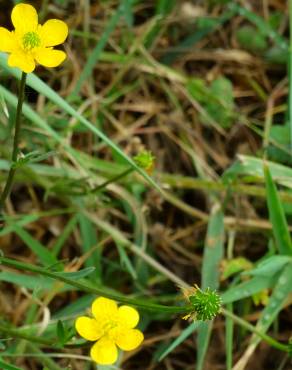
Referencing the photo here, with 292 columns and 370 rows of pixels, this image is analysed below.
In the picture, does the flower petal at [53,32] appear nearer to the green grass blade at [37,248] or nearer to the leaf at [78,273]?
the leaf at [78,273]

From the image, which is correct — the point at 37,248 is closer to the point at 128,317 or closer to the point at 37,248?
the point at 37,248

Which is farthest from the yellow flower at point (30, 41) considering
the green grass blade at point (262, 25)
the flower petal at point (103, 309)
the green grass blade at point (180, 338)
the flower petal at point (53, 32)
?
the green grass blade at point (262, 25)

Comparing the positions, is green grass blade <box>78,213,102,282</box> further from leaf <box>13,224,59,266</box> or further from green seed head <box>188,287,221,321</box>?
green seed head <box>188,287,221,321</box>

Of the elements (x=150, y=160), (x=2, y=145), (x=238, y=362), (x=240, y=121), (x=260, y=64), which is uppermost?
(x=260, y=64)

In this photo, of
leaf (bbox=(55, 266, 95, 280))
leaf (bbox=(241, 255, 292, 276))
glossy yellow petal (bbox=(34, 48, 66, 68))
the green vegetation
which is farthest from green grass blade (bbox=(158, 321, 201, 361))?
glossy yellow petal (bbox=(34, 48, 66, 68))

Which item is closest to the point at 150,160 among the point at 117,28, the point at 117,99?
the point at 117,99

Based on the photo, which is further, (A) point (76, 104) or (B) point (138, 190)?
(A) point (76, 104)

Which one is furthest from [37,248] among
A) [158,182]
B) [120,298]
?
[120,298]

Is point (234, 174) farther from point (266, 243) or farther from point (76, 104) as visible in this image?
point (76, 104)
